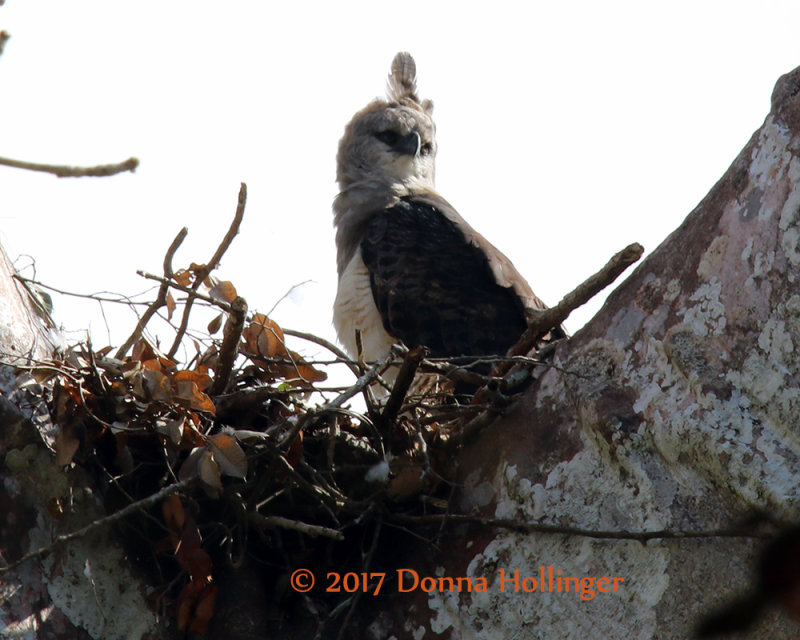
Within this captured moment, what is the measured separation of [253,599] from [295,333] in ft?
2.94

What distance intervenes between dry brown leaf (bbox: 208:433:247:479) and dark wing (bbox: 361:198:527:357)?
2084 millimetres

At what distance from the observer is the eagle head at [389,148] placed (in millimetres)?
6715

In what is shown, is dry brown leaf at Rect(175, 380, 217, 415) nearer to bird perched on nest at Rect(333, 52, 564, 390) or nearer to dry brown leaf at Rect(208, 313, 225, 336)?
dry brown leaf at Rect(208, 313, 225, 336)

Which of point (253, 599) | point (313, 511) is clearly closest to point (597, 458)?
point (313, 511)

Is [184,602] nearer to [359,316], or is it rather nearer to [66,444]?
[66,444]

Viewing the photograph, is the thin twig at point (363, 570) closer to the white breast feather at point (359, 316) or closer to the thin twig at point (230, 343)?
the thin twig at point (230, 343)

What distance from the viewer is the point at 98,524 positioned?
8.10 feet

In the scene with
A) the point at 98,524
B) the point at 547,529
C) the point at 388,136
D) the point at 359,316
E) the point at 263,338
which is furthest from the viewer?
the point at 388,136

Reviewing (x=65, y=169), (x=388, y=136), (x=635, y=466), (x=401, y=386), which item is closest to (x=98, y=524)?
(x=401, y=386)

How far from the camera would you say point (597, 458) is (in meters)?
2.64

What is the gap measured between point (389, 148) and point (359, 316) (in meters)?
2.36

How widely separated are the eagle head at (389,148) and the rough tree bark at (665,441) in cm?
381

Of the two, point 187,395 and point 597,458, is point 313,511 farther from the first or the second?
point 597,458

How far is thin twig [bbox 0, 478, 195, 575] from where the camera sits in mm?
2387
